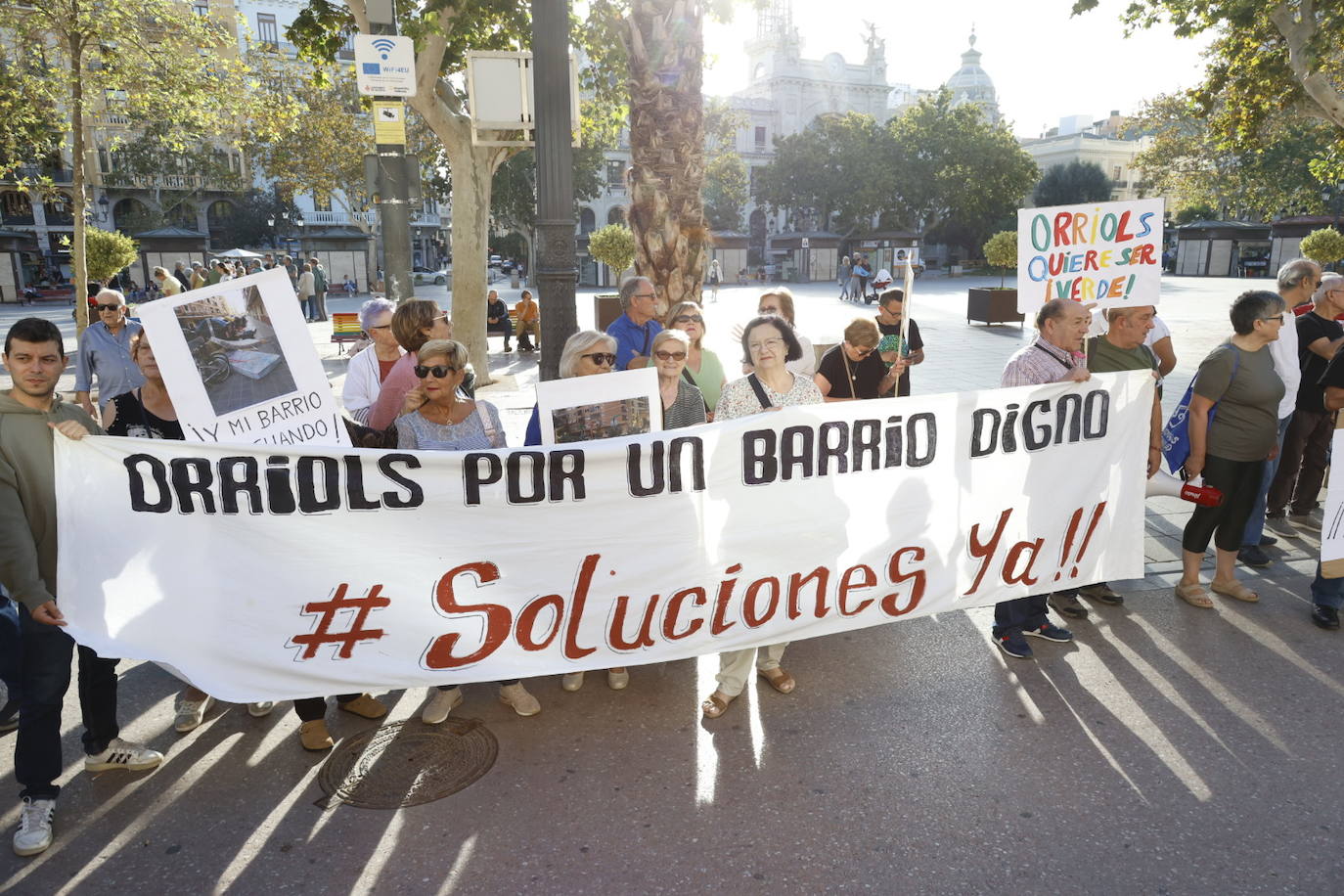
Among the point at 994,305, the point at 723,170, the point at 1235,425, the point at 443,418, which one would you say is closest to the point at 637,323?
the point at 443,418

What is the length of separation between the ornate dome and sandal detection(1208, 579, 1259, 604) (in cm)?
11022

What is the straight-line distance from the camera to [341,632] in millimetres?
3615

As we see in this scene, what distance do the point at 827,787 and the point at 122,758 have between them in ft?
9.69

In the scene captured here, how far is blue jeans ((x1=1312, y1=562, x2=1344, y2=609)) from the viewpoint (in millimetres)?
4922

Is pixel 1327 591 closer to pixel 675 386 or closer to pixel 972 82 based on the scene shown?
pixel 675 386

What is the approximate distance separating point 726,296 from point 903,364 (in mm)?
31181

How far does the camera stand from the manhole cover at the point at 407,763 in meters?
3.53

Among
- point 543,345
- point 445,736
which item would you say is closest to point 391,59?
point 543,345

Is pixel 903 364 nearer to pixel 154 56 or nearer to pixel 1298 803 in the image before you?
pixel 1298 803

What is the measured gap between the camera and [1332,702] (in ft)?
13.6

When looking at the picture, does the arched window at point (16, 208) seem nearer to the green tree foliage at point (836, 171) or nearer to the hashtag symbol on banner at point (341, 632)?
the green tree foliage at point (836, 171)

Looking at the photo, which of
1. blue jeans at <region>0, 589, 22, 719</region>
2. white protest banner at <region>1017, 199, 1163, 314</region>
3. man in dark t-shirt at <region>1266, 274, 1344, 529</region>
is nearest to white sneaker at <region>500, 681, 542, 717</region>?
blue jeans at <region>0, 589, 22, 719</region>

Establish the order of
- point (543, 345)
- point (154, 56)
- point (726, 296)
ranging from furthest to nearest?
point (726, 296) → point (154, 56) → point (543, 345)

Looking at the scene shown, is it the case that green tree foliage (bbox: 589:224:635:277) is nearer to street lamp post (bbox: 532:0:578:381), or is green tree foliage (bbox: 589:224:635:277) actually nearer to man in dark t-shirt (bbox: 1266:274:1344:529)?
street lamp post (bbox: 532:0:578:381)
